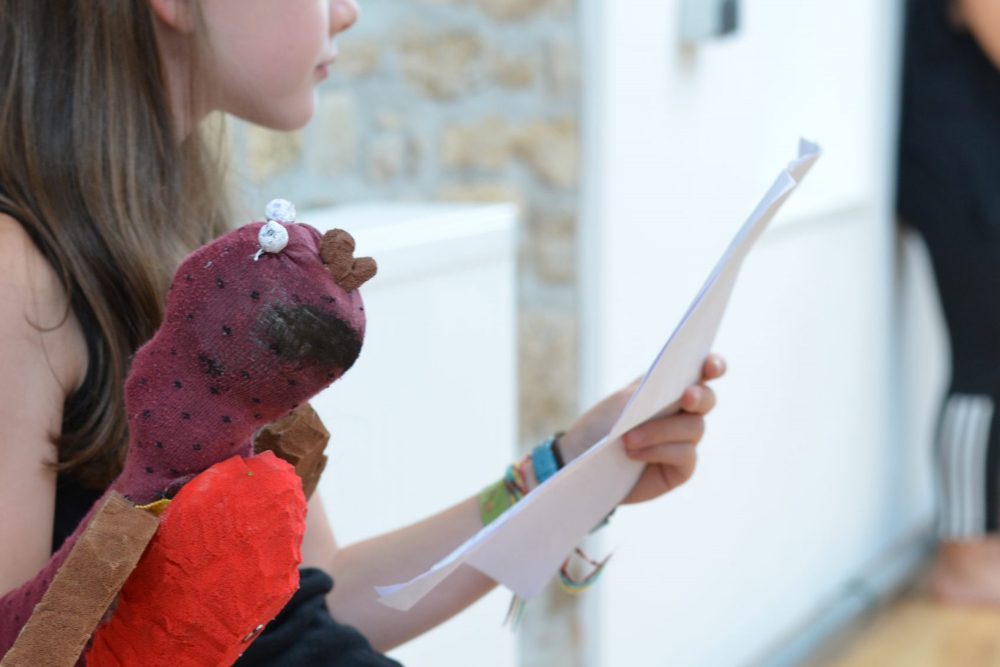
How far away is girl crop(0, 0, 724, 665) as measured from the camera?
718 millimetres

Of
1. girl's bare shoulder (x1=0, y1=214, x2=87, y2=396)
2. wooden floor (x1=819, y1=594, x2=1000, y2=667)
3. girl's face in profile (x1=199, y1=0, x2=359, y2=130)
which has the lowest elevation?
wooden floor (x1=819, y1=594, x2=1000, y2=667)

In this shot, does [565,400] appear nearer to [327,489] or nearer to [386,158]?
[386,158]

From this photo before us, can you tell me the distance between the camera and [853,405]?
2.92 meters

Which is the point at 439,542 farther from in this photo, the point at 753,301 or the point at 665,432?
the point at 753,301

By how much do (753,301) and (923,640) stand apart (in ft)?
3.05

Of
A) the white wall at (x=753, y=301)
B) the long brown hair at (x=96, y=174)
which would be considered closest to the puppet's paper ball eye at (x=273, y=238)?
the long brown hair at (x=96, y=174)

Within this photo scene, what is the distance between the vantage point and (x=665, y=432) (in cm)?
98

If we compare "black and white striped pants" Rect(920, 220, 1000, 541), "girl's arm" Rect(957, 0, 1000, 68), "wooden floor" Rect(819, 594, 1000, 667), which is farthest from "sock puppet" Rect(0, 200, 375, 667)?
"black and white striped pants" Rect(920, 220, 1000, 541)

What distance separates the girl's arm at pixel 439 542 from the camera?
98 cm

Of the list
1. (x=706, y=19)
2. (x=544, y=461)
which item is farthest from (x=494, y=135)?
(x=544, y=461)

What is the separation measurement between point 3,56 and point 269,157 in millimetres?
959

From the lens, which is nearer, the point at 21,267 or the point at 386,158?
the point at 21,267

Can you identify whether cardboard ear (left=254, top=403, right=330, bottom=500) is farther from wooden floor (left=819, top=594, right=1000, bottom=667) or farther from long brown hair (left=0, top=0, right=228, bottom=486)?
wooden floor (left=819, top=594, right=1000, bottom=667)

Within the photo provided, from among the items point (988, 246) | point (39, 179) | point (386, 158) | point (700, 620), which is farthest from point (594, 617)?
point (39, 179)
